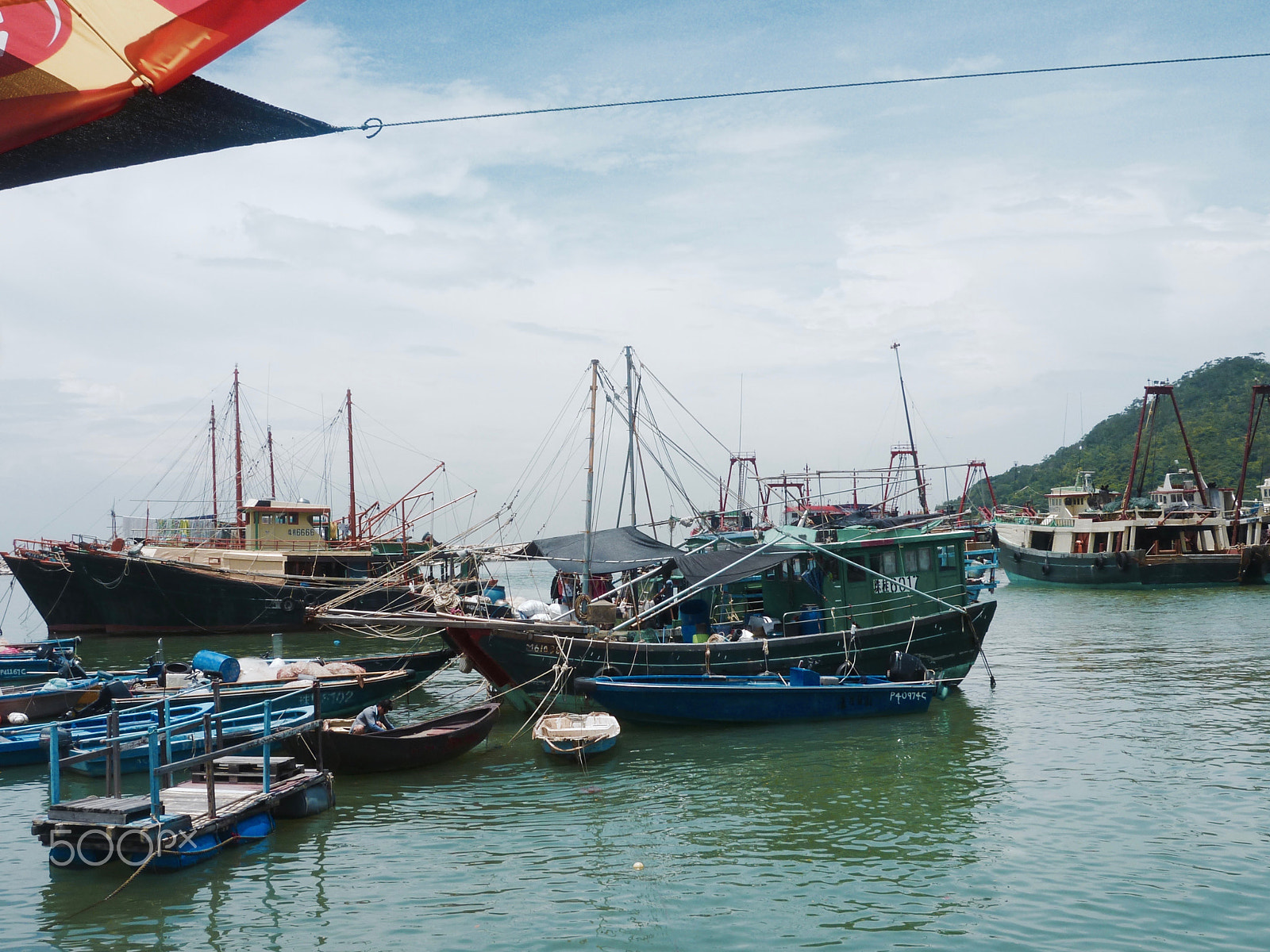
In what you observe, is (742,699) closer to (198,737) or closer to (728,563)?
(728,563)

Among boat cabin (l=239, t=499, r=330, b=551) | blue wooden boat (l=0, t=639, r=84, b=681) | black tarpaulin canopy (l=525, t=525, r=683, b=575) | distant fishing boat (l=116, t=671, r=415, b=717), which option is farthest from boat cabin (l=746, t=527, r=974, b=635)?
boat cabin (l=239, t=499, r=330, b=551)

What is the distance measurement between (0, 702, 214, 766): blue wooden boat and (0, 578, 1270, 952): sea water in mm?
328

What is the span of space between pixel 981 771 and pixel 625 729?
6.81 m

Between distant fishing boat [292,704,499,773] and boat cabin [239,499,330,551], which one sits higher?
boat cabin [239,499,330,551]

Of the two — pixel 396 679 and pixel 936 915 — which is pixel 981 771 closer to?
pixel 936 915

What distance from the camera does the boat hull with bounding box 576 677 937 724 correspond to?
18.6 meters

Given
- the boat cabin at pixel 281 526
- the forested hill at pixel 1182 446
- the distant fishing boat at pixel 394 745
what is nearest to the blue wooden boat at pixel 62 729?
the distant fishing boat at pixel 394 745

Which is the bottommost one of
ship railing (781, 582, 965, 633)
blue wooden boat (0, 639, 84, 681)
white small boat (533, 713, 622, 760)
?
white small boat (533, 713, 622, 760)

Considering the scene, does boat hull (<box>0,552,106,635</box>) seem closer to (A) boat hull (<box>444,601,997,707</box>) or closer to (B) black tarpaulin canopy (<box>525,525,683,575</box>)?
(B) black tarpaulin canopy (<box>525,525,683,575</box>)

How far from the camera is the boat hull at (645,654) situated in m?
19.8

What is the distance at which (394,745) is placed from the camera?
15891 millimetres

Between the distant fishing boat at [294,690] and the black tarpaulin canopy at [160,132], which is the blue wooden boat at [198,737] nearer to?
the distant fishing boat at [294,690]

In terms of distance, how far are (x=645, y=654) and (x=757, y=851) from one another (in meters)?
7.82

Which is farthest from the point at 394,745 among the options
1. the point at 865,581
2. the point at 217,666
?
the point at 865,581
